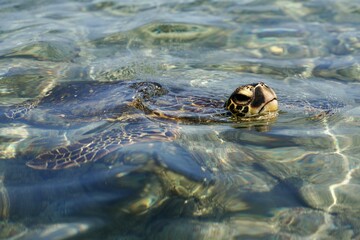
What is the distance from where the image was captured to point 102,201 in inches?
111

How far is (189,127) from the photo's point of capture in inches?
162

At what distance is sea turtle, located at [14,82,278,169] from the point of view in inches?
137

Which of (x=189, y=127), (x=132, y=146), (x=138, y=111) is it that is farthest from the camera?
(x=138, y=111)

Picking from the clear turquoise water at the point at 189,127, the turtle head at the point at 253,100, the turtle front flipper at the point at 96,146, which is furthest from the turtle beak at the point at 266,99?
the turtle front flipper at the point at 96,146

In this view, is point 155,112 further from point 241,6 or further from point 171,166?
point 241,6

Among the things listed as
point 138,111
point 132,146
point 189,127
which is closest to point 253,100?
point 189,127

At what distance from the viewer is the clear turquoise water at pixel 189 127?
9.02 feet

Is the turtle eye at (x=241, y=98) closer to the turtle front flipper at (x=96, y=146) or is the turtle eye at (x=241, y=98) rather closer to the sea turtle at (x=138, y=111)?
the sea turtle at (x=138, y=111)

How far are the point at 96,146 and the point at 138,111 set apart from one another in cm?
98

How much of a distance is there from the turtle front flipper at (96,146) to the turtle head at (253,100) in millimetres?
772

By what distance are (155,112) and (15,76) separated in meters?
2.09

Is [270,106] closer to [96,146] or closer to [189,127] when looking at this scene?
[189,127]

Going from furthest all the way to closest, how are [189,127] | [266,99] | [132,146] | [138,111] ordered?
[138,111] < [266,99] < [189,127] < [132,146]

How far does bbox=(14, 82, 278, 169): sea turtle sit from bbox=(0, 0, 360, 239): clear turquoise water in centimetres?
5
